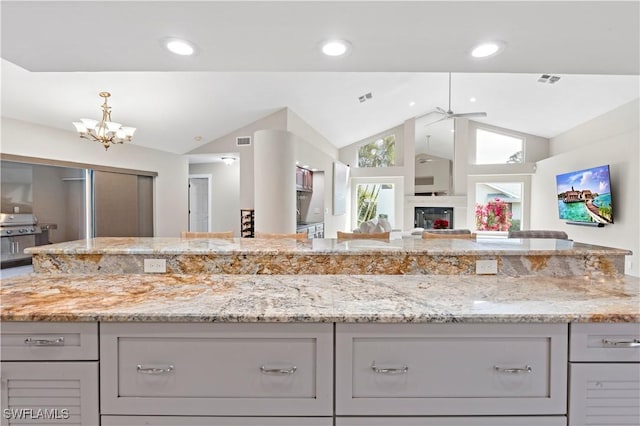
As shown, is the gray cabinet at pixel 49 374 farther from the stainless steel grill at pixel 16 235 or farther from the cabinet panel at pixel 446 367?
the stainless steel grill at pixel 16 235

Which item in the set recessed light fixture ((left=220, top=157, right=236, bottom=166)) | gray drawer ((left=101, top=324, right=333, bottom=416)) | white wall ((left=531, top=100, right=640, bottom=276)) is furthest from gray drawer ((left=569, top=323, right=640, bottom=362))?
recessed light fixture ((left=220, top=157, right=236, bottom=166))

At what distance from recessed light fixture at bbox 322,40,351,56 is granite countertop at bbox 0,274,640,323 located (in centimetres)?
117

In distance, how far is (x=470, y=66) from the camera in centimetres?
175

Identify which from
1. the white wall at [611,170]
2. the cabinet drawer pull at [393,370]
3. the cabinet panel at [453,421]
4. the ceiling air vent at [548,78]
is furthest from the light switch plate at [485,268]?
the ceiling air vent at [548,78]

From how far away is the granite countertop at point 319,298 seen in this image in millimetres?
1035

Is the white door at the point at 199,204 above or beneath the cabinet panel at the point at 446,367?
above

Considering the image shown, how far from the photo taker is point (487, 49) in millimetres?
1527

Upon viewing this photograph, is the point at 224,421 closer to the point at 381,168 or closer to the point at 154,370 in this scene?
the point at 154,370

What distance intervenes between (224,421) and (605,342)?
1358 millimetres

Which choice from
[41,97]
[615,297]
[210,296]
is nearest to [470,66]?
[615,297]

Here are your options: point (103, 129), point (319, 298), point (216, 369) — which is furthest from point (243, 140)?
point (216, 369)

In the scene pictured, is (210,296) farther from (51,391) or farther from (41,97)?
(41,97)

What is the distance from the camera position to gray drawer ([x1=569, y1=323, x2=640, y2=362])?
1.04m

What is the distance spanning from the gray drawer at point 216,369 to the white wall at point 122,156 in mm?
3716
